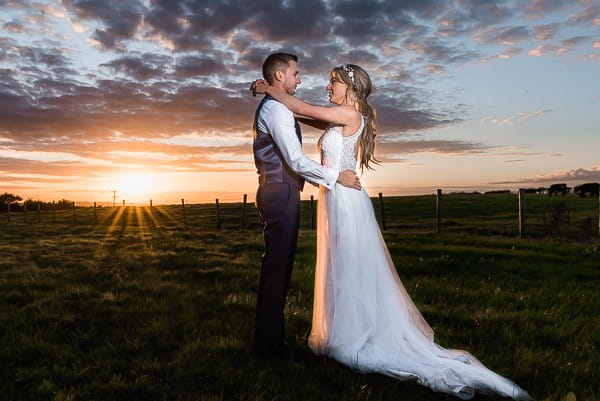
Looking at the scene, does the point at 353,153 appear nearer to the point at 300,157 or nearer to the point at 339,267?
the point at 300,157

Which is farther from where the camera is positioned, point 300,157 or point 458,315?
point 458,315

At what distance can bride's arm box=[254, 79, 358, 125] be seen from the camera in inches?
177

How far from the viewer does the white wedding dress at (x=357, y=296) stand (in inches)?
180

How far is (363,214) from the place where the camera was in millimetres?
4891

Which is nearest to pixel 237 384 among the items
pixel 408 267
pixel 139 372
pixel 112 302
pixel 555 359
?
pixel 139 372

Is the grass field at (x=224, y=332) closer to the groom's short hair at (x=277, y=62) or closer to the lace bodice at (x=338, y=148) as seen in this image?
the lace bodice at (x=338, y=148)

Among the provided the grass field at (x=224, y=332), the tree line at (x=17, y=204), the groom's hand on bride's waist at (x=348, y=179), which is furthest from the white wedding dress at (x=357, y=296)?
the tree line at (x=17, y=204)

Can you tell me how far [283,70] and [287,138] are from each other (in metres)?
0.70

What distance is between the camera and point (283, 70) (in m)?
4.59

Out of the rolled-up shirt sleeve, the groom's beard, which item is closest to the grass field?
the rolled-up shirt sleeve

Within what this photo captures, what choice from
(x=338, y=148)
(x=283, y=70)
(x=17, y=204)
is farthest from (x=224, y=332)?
(x=17, y=204)

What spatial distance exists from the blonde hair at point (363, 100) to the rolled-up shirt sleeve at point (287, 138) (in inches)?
24.0

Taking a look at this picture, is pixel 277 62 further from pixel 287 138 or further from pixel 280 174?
pixel 280 174

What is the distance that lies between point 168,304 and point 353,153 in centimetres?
418
